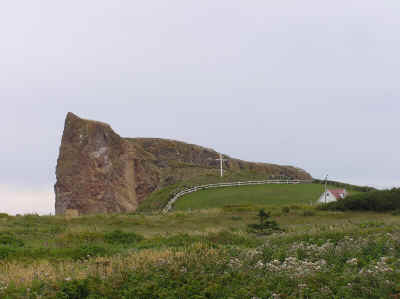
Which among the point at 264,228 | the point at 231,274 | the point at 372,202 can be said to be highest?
the point at 372,202

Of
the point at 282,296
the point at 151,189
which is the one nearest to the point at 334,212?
the point at 282,296

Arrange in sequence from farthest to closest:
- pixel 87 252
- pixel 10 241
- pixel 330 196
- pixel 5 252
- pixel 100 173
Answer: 1. pixel 100 173
2. pixel 330 196
3. pixel 10 241
4. pixel 5 252
5. pixel 87 252

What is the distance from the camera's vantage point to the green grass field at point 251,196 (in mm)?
43688

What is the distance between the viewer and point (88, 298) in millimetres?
8734

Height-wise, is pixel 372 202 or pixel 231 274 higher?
pixel 372 202

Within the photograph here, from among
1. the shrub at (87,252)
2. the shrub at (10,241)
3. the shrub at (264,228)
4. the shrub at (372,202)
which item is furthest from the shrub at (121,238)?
the shrub at (372,202)

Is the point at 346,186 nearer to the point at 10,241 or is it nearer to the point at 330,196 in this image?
the point at 330,196

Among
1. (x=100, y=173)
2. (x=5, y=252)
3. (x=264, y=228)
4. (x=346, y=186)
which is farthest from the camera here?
(x=100, y=173)

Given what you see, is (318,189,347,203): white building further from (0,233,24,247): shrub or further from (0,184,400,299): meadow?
(0,233,24,247): shrub

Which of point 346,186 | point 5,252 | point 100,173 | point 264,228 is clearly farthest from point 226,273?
point 100,173

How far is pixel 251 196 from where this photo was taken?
4656 centimetres

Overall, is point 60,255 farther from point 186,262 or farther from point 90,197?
point 90,197

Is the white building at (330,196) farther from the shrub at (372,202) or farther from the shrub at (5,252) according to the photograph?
the shrub at (5,252)

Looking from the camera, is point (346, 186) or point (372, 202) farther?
point (346, 186)
